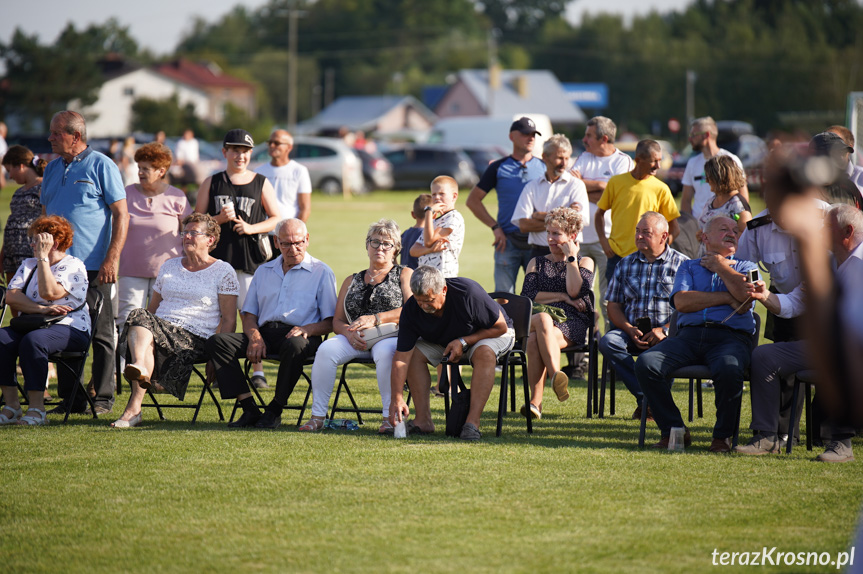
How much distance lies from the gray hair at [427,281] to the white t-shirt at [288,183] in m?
2.52

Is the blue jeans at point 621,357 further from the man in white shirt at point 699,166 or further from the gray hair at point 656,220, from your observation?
the man in white shirt at point 699,166

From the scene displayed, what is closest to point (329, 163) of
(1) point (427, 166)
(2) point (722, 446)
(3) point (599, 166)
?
(1) point (427, 166)

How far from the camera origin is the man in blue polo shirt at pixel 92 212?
22.0ft

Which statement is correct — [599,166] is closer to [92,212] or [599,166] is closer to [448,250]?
[448,250]

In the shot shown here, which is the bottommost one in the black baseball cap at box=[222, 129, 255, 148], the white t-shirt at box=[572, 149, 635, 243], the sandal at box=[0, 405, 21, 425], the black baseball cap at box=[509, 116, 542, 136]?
the sandal at box=[0, 405, 21, 425]

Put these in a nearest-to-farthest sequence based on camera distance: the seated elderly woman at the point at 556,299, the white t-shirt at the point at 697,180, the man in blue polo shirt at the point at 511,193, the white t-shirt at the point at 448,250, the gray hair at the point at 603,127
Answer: the seated elderly woman at the point at 556,299 → the white t-shirt at the point at 448,250 → the man in blue polo shirt at the point at 511,193 → the gray hair at the point at 603,127 → the white t-shirt at the point at 697,180

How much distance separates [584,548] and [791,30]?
231 feet

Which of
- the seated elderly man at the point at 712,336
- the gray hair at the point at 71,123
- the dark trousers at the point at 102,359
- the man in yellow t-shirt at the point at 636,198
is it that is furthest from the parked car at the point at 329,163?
the seated elderly man at the point at 712,336

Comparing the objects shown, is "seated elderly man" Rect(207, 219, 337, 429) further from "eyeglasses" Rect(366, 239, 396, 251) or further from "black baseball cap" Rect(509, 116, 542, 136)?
"black baseball cap" Rect(509, 116, 542, 136)

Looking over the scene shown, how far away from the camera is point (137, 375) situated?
6.02m

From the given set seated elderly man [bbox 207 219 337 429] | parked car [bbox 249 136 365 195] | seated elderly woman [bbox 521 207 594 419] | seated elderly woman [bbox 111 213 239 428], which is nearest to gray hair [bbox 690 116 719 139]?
seated elderly woman [bbox 521 207 594 419]

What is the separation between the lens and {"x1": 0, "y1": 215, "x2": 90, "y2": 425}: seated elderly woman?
6.21 meters

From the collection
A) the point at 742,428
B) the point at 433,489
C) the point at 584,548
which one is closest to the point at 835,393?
the point at 584,548

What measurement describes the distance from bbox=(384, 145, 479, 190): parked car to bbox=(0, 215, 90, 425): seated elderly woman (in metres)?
24.7
